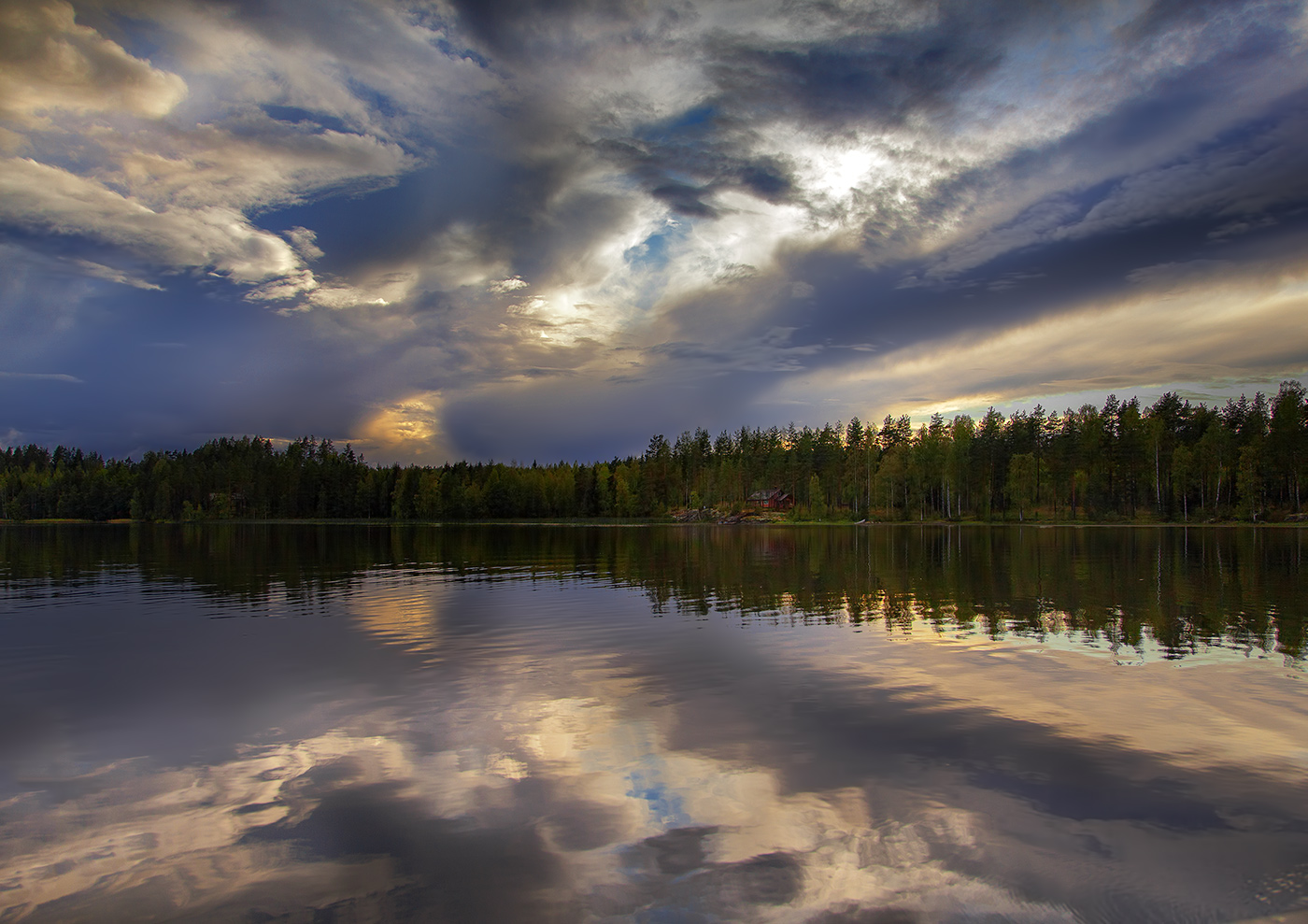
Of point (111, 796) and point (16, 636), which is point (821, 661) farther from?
point (16, 636)

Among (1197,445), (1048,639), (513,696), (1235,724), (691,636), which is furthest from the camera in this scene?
(1197,445)

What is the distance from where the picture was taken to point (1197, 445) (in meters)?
133

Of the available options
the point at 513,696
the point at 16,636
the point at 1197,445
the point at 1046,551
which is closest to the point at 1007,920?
the point at 513,696

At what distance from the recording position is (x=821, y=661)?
19016 millimetres

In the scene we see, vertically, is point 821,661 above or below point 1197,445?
below

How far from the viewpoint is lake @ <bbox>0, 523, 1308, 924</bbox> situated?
7.69 m

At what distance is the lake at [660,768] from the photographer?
7.69 m

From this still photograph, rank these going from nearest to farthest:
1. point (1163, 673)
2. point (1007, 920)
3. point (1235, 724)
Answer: point (1007, 920) → point (1235, 724) → point (1163, 673)

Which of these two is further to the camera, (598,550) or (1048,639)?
(598,550)

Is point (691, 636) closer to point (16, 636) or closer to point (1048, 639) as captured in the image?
point (1048, 639)

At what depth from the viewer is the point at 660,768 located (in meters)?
11.3

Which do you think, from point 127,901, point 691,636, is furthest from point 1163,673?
point 127,901

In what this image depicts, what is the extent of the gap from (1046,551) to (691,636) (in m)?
52.6

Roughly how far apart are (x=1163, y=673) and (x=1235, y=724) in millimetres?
4002
